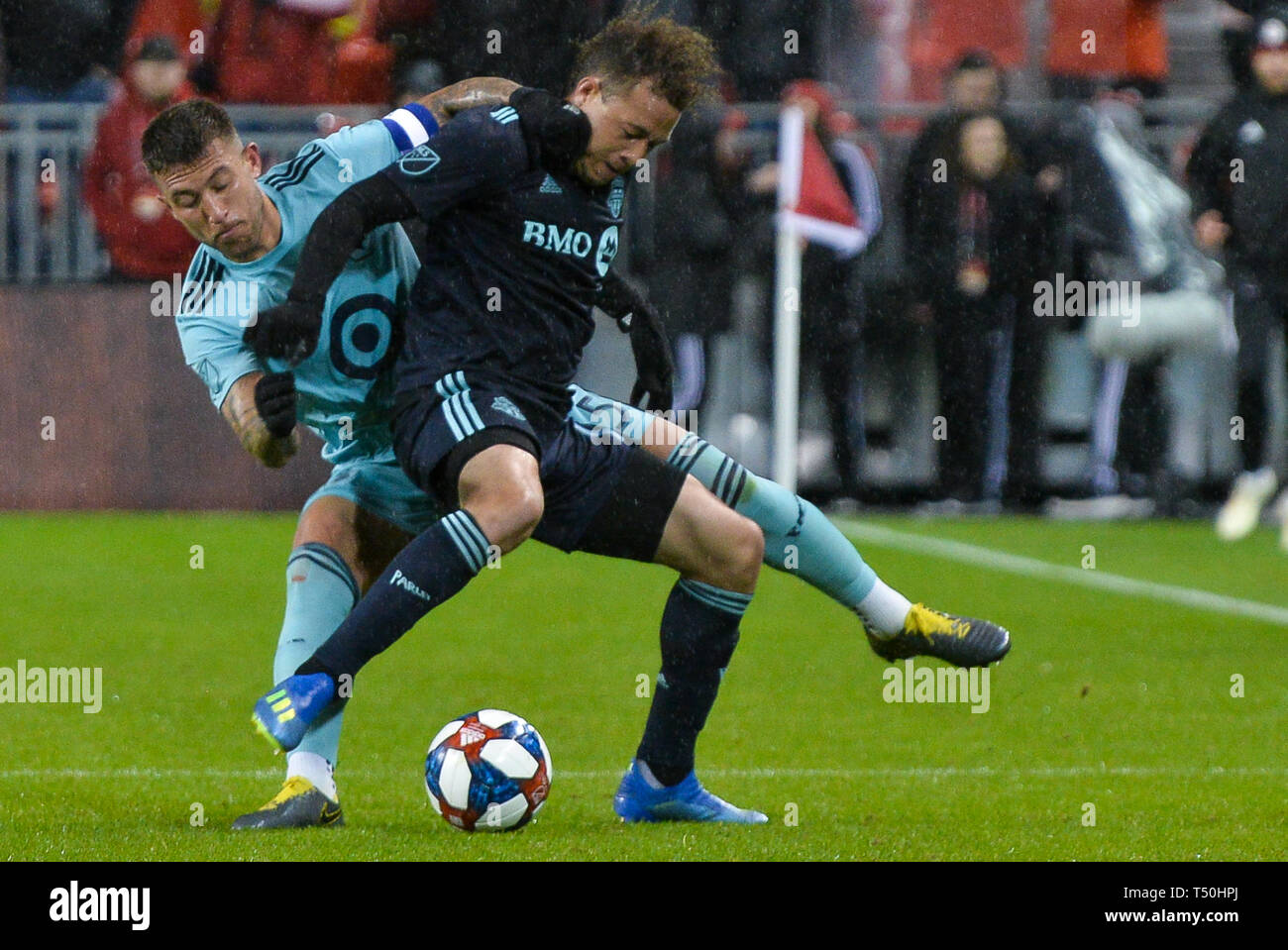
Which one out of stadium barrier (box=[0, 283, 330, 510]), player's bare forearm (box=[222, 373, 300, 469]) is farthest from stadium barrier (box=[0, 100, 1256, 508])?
player's bare forearm (box=[222, 373, 300, 469])

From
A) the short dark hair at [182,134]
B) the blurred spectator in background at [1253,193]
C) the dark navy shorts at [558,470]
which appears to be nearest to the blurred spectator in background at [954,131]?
the blurred spectator in background at [1253,193]

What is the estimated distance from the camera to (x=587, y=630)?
8.23m

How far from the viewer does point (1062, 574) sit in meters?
9.82

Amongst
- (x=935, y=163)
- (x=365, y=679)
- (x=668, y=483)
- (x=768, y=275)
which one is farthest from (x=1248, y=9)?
(x=668, y=483)

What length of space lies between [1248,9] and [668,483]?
29.4 feet

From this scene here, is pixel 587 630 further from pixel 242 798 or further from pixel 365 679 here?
pixel 242 798

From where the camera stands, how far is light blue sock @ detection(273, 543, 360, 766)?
16.0 feet

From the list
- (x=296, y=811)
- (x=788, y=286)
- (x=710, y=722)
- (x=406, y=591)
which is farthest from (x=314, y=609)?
(x=788, y=286)

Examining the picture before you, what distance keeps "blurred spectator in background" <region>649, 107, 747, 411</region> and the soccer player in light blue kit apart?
670 centimetres

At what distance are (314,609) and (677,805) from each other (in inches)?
36.6

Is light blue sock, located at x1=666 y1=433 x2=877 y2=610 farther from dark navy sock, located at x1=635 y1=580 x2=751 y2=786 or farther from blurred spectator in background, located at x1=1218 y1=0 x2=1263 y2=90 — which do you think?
blurred spectator in background, located at x1=1218 y1=0 x2=1263 y2=90

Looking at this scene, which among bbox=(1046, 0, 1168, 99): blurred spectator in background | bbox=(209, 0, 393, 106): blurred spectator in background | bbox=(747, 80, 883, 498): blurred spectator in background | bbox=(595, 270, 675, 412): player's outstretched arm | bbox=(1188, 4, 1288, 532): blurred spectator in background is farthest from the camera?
bbox=(1046, 0, 1168, 99): blurred spectator in background

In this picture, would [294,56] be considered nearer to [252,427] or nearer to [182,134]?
[182,134]

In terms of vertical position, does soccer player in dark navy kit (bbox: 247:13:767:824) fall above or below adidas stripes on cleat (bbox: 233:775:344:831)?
above
